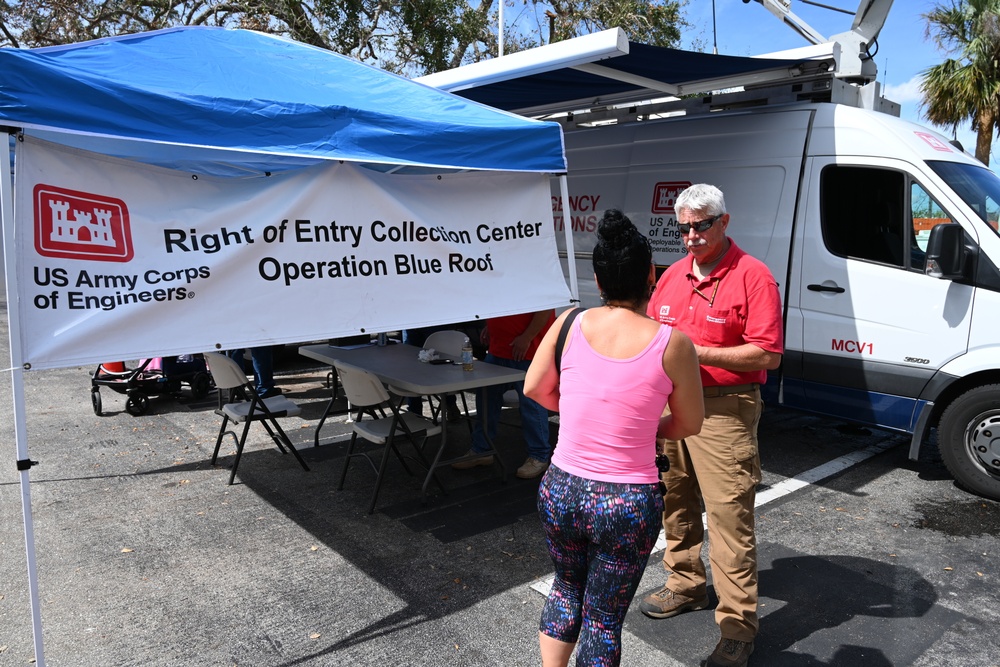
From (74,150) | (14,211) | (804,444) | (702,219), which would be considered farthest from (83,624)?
(804,444)

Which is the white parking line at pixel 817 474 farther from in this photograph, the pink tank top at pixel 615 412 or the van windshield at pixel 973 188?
the pink tank top at pixel 615 412

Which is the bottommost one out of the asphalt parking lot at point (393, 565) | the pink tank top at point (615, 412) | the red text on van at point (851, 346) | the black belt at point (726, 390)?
the asphalt parking lot at point (393, 565)

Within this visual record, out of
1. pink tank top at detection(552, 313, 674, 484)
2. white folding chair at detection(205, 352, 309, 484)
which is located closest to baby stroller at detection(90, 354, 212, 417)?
white folding chair at detection(205, 352, 309, 484)

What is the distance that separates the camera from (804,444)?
6359 mm

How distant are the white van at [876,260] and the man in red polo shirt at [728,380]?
100 inches

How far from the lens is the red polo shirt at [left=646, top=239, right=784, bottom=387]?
3.03m

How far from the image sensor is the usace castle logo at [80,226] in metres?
2.86

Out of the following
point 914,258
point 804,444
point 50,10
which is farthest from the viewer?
point 50,10

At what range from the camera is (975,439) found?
500cm

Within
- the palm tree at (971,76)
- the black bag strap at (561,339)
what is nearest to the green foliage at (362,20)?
the palm tree at (971,76)

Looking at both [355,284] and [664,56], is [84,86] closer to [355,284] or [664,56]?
[355,284]

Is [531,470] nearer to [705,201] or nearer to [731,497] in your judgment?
[731,497]

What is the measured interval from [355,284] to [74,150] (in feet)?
4.40

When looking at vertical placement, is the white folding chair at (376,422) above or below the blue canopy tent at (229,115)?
below
